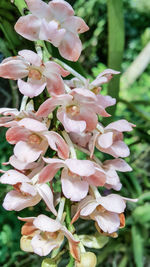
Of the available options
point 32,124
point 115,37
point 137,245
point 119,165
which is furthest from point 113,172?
point 137,245

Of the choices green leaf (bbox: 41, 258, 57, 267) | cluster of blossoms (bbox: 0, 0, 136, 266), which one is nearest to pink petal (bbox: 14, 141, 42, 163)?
cluster of blossoms (bbox: 0, 0, 136, 266)

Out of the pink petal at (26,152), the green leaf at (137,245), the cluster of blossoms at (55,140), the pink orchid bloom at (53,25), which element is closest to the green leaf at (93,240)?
the cluster of blossoms at (55,140)

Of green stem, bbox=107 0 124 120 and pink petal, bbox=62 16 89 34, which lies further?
green stem, bbox=107 0 124 120

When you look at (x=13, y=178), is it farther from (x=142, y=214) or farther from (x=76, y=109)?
(x=142, y=214)

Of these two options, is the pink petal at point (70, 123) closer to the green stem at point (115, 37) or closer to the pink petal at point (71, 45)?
the pink petal at point (71, 45)

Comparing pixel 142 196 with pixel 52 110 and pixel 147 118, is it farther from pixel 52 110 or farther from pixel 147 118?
pixel 52 110

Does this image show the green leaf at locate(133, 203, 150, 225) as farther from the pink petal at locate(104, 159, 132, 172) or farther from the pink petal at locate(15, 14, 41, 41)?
the pink petal at locate(15, 14, 41, 41)

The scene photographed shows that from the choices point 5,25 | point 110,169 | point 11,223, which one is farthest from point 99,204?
point 11,223
